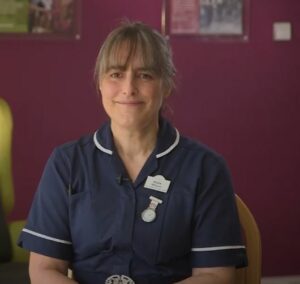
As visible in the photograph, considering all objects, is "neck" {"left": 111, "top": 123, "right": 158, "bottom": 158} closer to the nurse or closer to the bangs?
the nurse

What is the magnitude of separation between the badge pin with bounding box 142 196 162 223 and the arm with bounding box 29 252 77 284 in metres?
0.24

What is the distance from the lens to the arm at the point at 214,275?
1.44 meters

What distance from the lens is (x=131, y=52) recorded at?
149 centimetres

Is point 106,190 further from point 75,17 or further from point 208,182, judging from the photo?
point 75,17

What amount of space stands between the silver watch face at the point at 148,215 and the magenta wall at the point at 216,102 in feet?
5.16

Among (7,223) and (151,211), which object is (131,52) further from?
(7,223)

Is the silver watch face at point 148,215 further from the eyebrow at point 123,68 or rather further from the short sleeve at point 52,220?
the eyebrow at point 123,68

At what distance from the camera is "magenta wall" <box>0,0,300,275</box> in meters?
2.90

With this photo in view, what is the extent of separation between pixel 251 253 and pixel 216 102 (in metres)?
1.62

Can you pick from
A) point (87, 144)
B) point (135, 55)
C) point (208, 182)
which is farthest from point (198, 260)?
point (135, 55)

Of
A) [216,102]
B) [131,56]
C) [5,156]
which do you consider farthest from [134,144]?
[216,102]

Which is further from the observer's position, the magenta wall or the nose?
the magenta wall

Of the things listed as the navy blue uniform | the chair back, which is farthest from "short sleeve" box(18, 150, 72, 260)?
the chair back

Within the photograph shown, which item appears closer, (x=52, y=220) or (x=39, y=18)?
(x=52, y=220)
